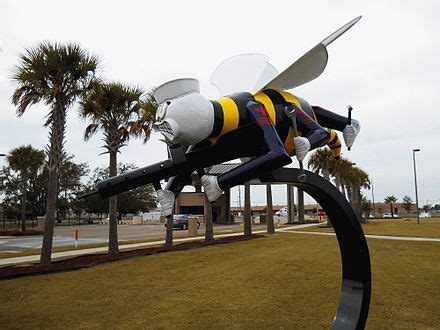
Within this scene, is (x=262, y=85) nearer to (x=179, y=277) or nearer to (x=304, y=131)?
(x=304, y=131)

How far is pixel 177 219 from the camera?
31.3 m

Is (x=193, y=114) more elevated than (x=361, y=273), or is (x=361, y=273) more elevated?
(x=193, y=114)

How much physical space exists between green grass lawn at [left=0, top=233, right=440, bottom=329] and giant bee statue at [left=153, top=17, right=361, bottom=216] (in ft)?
10.8

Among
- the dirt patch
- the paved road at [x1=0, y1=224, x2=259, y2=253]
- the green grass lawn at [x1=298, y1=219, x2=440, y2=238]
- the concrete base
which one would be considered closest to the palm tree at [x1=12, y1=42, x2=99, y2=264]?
the dirt patch

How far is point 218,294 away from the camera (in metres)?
7.86

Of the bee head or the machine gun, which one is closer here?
the bee head

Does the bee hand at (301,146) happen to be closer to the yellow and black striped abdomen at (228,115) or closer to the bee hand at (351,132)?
the yellow and black striped abdomen at (228,115)

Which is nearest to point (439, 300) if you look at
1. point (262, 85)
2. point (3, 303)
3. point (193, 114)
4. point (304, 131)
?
point (304, 131)

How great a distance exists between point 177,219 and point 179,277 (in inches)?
854

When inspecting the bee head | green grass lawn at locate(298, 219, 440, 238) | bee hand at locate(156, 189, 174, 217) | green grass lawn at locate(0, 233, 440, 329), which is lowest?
green grass lawn at locate(0, 233, 440, 329)

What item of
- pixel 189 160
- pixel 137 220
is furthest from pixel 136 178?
pixel 137 220

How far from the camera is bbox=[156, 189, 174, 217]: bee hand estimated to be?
11.2 feet

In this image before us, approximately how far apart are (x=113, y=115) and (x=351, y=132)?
1142 centimetres

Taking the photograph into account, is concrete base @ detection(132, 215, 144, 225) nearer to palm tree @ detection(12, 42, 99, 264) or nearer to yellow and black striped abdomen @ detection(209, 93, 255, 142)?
palm tree @ detection(12, 42, 99, 264)
